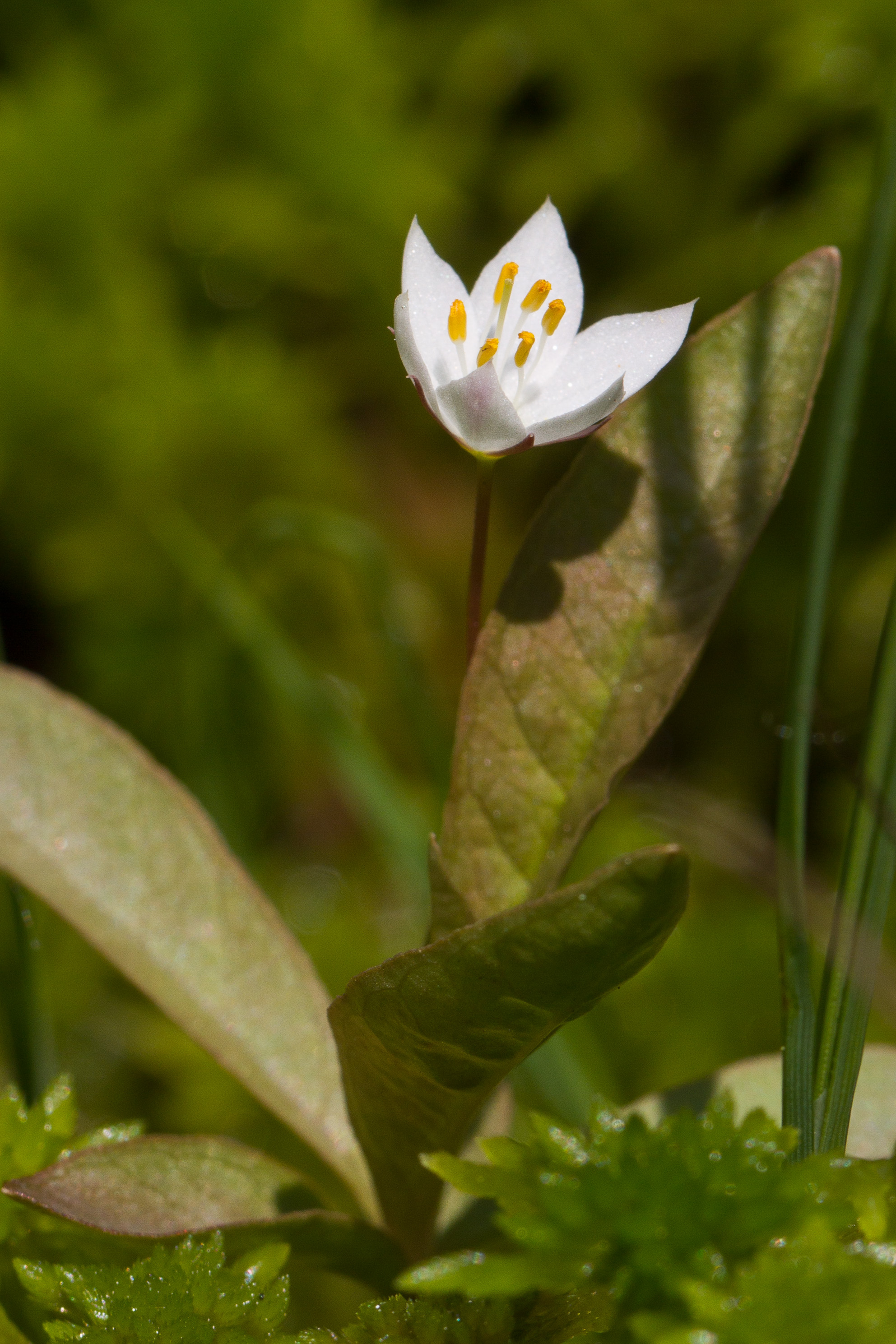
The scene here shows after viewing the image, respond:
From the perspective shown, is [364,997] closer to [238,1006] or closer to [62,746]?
[238,1006]

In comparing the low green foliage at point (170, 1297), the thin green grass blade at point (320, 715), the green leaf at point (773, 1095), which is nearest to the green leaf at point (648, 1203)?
the low green foliage at point (170, 1297)

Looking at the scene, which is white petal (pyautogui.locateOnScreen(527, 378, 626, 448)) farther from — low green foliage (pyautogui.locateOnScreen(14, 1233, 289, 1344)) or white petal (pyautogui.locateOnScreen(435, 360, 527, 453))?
low green foliage (pyautogui.locateOnScreen(14, 1233, 289, 1344))

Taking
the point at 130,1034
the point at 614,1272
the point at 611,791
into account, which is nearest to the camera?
the point at 614,1272

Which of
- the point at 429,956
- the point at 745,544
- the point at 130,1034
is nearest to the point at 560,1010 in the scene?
the point at 429,956

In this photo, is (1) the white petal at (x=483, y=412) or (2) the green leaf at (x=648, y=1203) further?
(1) the white petal at (x=483, y=412)

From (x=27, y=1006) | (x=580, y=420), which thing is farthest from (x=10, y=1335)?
(x=580, y=420)

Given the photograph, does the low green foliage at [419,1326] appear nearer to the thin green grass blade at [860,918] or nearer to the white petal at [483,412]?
the thin green grass blade at [860,918]

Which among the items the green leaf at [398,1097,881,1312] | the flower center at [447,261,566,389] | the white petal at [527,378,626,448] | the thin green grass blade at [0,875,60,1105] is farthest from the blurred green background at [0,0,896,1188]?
the green leaf at [398,1097,881,1312]
